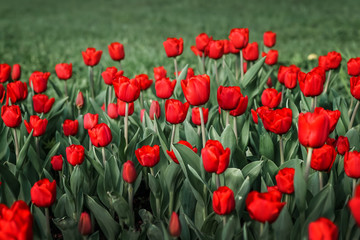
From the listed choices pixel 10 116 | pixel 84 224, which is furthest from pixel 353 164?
pixel 10 116

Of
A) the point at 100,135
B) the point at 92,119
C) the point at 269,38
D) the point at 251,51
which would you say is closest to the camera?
the point at 100,135

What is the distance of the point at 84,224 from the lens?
1.43 metres

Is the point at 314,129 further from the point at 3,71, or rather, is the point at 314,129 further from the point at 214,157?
the point at 3,71

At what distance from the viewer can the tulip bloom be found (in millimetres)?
1202

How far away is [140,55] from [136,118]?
11.3 ft

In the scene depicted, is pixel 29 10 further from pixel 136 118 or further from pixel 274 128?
pixel 274 128

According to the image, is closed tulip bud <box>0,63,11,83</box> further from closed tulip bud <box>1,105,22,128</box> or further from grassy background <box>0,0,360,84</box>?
grassy background <box>0,0,360,84</box>

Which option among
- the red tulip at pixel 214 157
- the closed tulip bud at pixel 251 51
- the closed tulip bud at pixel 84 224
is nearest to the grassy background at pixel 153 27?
the closed tulip bud at pixel 251 51

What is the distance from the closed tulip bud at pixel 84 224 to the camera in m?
1.42

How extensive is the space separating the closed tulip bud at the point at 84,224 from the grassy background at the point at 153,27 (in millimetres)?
3319

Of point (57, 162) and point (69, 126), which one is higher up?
point (69, 126)

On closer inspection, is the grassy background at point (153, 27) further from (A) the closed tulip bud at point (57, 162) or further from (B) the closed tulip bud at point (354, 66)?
(A) the closed tulip bud at point (57, 162)

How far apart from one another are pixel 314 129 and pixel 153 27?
25.2ft

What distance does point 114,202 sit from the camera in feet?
5.50
